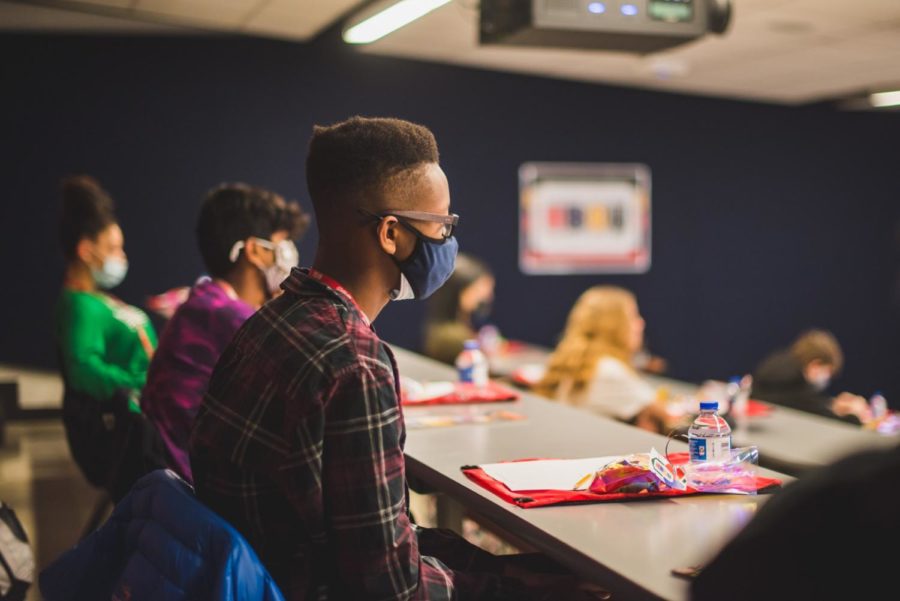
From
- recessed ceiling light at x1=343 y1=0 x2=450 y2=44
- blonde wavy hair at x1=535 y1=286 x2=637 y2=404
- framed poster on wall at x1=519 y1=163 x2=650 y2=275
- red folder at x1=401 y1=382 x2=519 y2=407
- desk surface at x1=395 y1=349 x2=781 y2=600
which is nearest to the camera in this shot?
desk surface at x1=395 y1=349 x2=781 y2=600

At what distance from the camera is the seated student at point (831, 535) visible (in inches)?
34.4

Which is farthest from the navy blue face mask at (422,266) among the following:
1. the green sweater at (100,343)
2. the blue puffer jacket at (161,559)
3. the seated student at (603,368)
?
the seated student at (603,368)

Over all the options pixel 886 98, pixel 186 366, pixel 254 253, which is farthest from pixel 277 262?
pixel 886 98

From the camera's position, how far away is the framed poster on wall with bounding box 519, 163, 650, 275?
8.03 metres

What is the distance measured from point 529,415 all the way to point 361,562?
141 centimetres

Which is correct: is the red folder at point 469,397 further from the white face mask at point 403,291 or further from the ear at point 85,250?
the ear at point 85,250

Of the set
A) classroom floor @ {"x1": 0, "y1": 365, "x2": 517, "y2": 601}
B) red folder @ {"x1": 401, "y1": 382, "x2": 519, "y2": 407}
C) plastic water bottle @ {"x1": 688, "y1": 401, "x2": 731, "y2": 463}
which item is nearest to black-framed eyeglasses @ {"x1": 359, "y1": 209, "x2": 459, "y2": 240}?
plastic water bottle @ {"x1": 688, "y1": 401, "x2": 731, "y2": 463}

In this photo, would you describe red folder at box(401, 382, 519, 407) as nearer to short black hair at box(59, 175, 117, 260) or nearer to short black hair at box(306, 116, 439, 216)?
short black hair at box(306, 116, 439, 216)

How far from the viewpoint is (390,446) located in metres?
1.37

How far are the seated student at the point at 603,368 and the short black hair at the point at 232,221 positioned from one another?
1.67m

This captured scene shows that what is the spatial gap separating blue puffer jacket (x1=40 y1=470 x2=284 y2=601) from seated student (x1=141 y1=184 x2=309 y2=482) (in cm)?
90

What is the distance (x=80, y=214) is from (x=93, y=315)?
1.77 feet

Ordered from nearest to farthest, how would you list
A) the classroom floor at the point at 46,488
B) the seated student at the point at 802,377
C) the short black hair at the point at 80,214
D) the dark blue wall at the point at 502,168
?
the classroom floor at the point at 46,488 < the short black hair at the point at 80,214 < the seated student at the point at 802,377 < the dark blue wall at the point at 502,168

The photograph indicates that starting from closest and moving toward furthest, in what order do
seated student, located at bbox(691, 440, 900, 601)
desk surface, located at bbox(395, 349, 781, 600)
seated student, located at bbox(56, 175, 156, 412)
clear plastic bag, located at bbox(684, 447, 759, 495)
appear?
seated student, located at bbox(691, 440, 900, 601), desk surface, located at bbox(395, 349, 781, 600), clear plastic bag, located at bbox(684, 447, 759, 495), seated student, located at bbox(56, 175, 156, 412)
